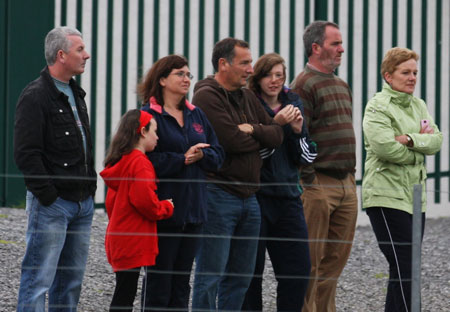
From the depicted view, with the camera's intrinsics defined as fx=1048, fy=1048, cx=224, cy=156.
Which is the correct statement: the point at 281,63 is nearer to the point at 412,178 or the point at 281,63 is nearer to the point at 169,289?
the point at 412,178

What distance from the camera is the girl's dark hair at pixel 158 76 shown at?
548 cm

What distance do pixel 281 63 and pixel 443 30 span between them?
5.52 metres

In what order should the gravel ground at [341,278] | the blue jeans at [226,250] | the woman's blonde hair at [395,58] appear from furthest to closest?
the gravel ground at [341,278]
the woman's blonde hair at [395,58]
the blue jeans at [226,250]

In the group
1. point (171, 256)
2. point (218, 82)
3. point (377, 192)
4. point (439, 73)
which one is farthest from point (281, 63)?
point (439, 73)

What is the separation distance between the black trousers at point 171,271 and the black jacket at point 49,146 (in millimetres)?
484

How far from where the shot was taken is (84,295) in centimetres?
686

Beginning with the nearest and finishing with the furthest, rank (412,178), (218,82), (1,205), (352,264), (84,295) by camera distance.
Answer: (218,82), (412,178), (84,295), (352,264), (1,205)

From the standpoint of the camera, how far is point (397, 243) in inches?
235

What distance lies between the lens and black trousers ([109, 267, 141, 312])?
529 cm

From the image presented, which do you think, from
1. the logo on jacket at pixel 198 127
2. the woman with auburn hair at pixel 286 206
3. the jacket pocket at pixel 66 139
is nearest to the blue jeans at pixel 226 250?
the woman with auburn hair at pixel 286 206

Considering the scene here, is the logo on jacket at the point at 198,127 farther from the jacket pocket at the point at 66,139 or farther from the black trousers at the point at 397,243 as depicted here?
the black trousers at the point at 397,243

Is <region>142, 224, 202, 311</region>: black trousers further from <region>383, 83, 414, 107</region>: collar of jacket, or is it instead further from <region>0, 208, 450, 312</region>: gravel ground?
<region>383, 83, 414, 107</region>: collar of jacket

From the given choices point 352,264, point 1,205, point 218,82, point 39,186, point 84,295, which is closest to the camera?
point 39,186

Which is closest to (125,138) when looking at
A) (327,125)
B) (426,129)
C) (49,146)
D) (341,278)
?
(49,146)
